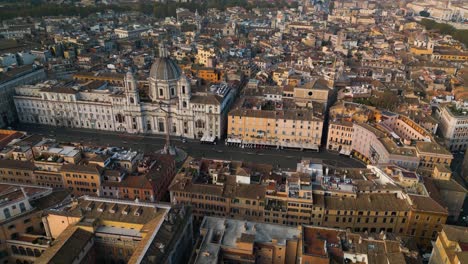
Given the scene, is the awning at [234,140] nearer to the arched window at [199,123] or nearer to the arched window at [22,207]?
the arched window at [199,123]

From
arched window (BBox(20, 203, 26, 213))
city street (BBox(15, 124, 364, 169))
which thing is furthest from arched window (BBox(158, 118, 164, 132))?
arched window (BBox(20, 203, 26, 213))

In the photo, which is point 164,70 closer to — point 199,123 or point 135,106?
point 135,106

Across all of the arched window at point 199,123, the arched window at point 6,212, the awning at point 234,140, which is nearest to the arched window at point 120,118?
the arched window at point 199,123

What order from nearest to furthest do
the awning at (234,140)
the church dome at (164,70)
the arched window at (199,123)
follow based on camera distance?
the awning at (234,140) → the church dome at (164,70) → the arched window at (199,123)

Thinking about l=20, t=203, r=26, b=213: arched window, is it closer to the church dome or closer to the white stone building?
the white stone building

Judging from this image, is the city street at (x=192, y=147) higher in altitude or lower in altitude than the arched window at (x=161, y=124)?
lower

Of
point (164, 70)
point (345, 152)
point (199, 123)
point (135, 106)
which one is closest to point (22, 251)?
point (135, 106)

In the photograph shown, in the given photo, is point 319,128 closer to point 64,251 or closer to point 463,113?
point 463,113
